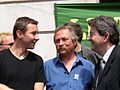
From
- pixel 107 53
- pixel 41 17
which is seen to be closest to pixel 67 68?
pixel 107 53

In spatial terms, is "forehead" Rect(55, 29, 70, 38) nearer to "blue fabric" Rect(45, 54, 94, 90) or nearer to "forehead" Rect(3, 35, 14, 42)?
"blue fabric" Rect(45, 54, 94, 90)

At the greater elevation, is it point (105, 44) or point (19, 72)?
point (105, 44)

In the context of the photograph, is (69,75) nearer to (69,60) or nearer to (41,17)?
(69,60)

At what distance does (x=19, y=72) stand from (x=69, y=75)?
1.69 ft

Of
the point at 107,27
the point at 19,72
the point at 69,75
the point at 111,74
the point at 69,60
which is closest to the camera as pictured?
the point at 111,74

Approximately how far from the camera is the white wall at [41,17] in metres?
7.03

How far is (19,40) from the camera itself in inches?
141

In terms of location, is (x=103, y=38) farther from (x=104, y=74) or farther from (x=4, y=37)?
(x=4, y=37)

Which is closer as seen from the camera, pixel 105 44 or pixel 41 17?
pixel 105 44

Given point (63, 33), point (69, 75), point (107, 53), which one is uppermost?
point (63, 33)

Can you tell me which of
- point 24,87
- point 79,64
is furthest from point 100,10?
point 24,87

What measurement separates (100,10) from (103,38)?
331cm

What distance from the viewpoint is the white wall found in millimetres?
7031

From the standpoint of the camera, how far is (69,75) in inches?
141
